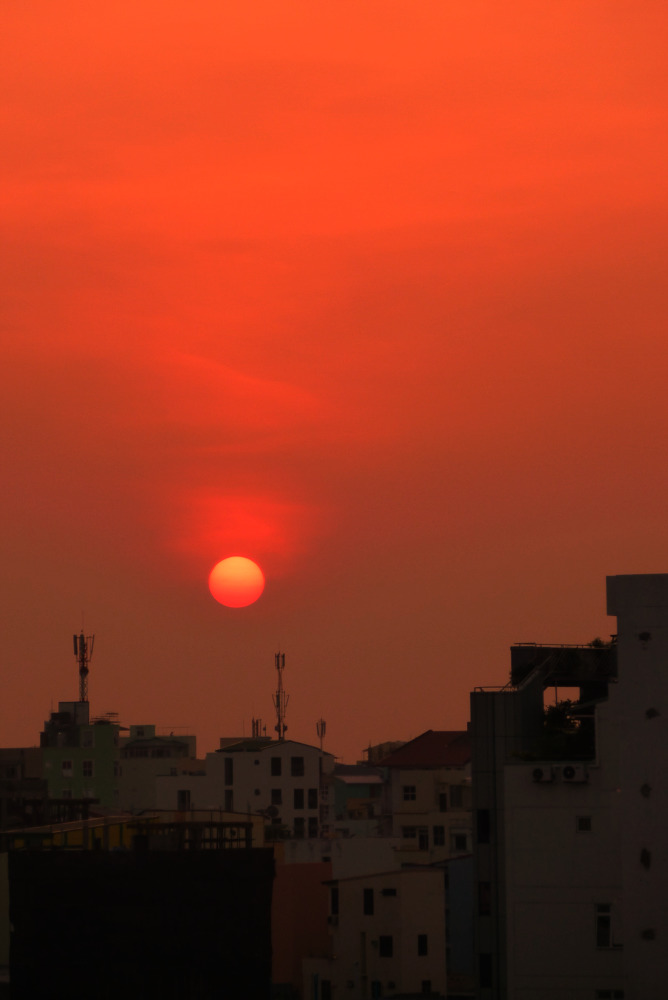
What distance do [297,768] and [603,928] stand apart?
10178 centimetres

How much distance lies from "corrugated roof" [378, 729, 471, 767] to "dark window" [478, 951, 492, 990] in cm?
8774

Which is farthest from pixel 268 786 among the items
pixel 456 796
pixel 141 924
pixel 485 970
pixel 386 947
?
pixel 485 970

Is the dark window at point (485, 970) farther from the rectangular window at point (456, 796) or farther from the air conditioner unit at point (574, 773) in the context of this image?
the rectangular window at point (456, 796)

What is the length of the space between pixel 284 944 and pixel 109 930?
19597 millimetres

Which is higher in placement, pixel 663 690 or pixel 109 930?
pixel 663 690

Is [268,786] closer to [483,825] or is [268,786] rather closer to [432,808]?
[432,808]

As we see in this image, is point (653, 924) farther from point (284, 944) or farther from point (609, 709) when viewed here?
point (284, 944)

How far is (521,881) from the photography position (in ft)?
239

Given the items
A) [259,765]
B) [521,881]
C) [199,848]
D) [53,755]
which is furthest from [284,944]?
[53,755]

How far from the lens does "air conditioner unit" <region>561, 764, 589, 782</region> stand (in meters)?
71.4

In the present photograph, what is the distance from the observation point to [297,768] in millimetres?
172000

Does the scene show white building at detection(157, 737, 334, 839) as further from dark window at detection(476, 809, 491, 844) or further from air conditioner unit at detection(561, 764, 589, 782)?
air conditioner unit at detection(561, 764, 589, 782)

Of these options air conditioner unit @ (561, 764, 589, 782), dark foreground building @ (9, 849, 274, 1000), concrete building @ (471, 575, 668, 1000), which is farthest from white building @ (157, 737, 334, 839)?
air conditioner unit @ (561, 764, 589, 782)

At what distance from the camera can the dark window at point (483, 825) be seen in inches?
3041
